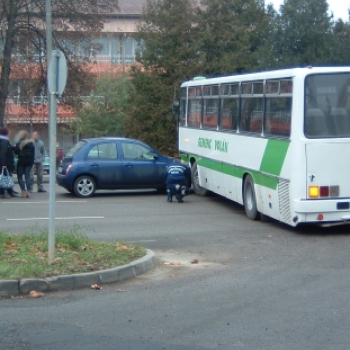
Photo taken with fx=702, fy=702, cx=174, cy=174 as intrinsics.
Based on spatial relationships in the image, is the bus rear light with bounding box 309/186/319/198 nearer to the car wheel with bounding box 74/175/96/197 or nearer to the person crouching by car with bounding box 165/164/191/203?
the person crouching by car with bounding box 165/164/191/203

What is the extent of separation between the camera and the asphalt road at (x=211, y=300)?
21.3ft

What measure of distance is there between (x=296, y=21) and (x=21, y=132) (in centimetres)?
1148

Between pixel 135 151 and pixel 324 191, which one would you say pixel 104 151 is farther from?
pixel 324 191

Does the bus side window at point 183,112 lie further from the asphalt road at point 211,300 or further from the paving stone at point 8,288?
the paving stone at point 8,288

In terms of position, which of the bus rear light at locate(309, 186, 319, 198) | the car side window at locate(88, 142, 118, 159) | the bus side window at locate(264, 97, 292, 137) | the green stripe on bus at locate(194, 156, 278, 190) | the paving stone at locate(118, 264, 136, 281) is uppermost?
the bus side window at locate(264, 97, 292, 137)

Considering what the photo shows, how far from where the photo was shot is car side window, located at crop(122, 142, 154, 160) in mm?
19234

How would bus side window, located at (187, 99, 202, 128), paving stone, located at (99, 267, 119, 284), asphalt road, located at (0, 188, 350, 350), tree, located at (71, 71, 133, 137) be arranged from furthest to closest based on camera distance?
1. tree, located at (71, 71, 133, 137)
2. bus side window, located at (187, 99, 202, 128)
3. paving stone, located at (99, 267, 119, 284)
4. asphalt road, located at (0, 188, 350, 350)

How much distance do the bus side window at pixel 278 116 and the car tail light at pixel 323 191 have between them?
1082 millimetres

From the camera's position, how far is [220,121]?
663 inches

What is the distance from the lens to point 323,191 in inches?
477

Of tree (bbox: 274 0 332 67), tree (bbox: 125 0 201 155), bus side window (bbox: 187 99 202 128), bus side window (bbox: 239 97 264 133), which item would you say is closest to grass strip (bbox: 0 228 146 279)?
bus side window (bbox: 239 97 264 133)

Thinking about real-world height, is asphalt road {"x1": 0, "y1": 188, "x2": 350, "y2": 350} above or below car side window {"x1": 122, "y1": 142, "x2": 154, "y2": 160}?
below

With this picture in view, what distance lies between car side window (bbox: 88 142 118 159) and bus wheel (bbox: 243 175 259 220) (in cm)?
525

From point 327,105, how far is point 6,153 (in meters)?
9.27
